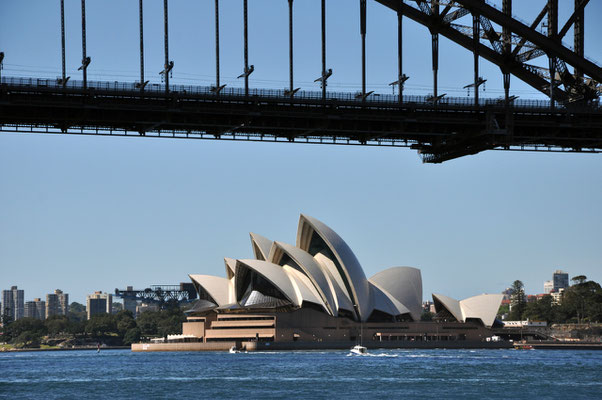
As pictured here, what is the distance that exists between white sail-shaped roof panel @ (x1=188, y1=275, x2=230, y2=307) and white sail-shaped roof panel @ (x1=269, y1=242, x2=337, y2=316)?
27.1 feet

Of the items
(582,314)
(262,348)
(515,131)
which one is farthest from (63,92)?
(582,314)

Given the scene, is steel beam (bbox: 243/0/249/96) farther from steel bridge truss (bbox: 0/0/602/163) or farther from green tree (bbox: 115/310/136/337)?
green tree (bbox: 115/310/136/337)

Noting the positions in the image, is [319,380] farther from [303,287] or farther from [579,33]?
[303,287]

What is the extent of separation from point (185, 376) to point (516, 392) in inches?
768

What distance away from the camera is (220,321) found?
102188 millimetres

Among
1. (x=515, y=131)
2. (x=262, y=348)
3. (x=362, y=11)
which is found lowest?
(x=262, y=348)

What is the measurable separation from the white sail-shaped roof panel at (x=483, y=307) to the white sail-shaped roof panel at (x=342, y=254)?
51.1ft

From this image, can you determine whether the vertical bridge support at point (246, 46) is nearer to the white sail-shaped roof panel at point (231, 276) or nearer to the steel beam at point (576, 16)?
the steel beam at point (576, 16)

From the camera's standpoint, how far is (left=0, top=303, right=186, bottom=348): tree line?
16338 centimetres

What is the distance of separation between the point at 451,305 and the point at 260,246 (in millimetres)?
23825

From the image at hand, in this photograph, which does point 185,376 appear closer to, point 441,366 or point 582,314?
point 441,366

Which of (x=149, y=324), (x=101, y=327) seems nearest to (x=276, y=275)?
(x=101, y=327)

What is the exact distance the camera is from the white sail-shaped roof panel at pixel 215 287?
105m

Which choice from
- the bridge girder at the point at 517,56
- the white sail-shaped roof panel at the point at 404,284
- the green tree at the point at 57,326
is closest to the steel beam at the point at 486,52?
the bridge girder at the point at 517,56
